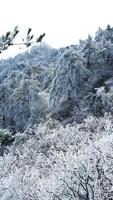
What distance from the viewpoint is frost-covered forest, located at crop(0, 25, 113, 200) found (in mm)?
29906

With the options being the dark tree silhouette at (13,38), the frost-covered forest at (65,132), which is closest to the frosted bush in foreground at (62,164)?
the frost-covered forest at (65,132)

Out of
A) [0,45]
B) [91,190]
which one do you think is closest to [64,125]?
[91,190]

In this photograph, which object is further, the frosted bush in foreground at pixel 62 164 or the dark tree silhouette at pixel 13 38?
the frosted bush in foreground at pixel 62 164

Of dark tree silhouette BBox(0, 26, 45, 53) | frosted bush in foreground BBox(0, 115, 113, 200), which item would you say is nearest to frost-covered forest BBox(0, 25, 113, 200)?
frosted bush in foreground BBox(0, 115, 113, 200)

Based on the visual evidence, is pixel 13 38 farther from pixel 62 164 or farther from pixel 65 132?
pixel 65 132

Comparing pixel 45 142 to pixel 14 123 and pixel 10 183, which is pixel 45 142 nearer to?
pixel 10 183

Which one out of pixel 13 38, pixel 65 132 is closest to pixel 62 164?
pixel 65 132

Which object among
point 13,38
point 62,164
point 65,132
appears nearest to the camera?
point 13,38

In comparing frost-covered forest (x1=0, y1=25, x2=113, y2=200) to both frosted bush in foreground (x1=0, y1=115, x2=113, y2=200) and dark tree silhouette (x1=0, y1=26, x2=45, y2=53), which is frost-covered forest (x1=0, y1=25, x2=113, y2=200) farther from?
dark tree silhouette (x1=0, y1=26, x2=45, y2=53)

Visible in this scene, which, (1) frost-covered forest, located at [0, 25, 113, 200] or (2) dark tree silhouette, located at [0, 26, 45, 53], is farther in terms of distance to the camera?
(1) frost-covered forest, located at [0, 25, 113, 200]

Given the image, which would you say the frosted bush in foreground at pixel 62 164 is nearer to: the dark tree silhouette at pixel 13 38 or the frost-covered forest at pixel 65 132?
the frost-covered forest at pixel 65 132

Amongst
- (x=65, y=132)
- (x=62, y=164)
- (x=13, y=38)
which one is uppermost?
(x=13, y=38)

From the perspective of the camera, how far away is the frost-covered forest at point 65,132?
29906mm

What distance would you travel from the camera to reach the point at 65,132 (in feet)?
158
